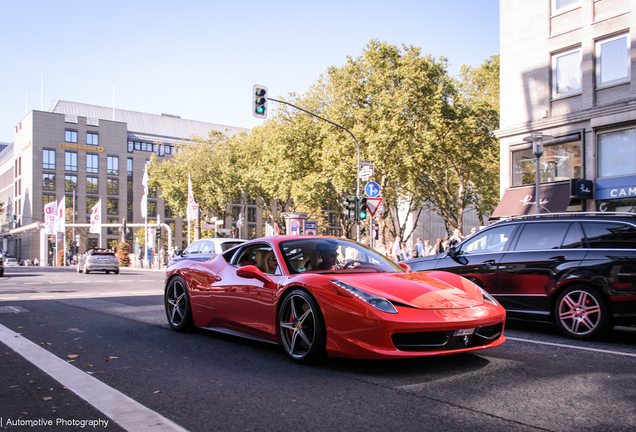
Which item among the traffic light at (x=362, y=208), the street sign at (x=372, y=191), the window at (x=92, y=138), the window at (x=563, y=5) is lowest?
the traffic light at (x=362, y=208)

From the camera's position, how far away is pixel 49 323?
8.09 meters

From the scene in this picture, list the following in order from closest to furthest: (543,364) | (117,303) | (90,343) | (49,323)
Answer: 1. (543,364)
2. (90,343)
3. (49,323)
4. (117,303)

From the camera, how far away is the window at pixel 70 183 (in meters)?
84.1

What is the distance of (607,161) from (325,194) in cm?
2426

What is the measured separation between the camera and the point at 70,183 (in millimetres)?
84438

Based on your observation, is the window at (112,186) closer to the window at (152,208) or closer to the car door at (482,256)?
the window at (152,208)

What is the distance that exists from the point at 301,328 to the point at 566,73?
20.3 metres

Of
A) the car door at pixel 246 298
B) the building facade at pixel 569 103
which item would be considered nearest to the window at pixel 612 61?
the building facade at pixel 569 103

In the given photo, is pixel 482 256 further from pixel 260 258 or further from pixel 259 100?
pixel 259 100

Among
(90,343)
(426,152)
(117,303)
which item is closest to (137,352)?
(90,343)

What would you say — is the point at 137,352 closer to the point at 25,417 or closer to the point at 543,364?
the point at 25,417

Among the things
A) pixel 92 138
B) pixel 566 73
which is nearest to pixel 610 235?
pixel 566 73

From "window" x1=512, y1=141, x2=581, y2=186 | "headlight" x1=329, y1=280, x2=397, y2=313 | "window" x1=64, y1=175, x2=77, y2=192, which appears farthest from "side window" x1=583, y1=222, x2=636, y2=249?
"window" x1=64, y1=175, x2=77, y2=192

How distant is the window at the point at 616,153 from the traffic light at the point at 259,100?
12.2 meters
